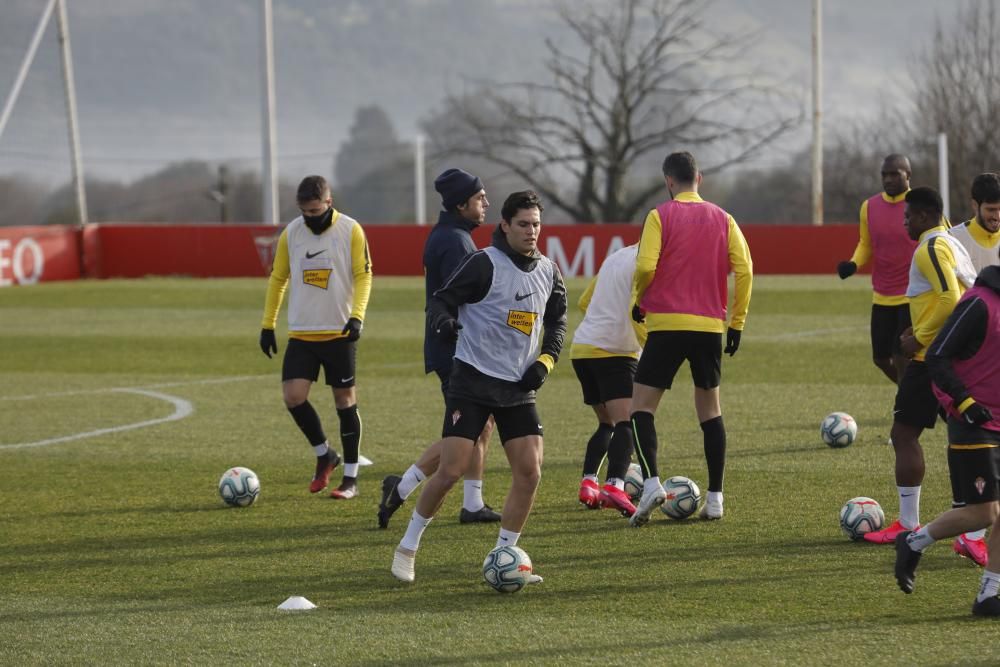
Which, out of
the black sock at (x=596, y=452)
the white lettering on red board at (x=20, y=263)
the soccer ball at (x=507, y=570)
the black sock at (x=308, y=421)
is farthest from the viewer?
the white lettering on red board at (x=20, y=263)

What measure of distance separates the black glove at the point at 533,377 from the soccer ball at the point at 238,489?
308cm

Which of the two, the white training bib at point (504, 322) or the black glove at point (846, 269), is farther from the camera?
the black glove at point (846, 269)

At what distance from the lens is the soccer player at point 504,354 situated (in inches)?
282

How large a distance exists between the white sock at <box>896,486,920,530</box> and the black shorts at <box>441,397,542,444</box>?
2.27 metres

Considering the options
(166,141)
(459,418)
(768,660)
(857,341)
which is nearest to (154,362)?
(857,341)

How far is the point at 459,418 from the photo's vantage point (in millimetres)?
7297

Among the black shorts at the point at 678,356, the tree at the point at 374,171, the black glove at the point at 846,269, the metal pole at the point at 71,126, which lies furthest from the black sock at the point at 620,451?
the tree at the point at 374,171

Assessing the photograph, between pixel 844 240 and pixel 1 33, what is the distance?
3176 centimetres

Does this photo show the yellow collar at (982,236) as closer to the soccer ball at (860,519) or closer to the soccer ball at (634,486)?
the soccer ball at (860,519)

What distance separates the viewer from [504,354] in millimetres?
7246

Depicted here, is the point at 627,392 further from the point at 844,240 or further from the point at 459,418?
the point at 844,240

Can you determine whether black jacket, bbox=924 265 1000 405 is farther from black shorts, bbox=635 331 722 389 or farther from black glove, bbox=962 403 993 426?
black shorts, bbox=635 331 722 389

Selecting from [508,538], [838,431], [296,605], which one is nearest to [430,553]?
[508,538]

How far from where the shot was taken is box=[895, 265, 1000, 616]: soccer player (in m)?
6.36
